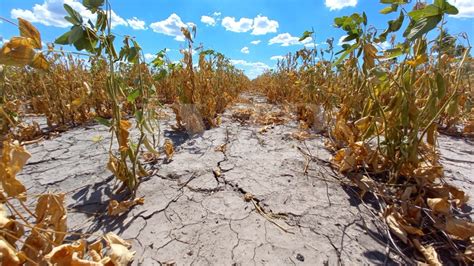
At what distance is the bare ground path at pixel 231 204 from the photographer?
40.1 inches

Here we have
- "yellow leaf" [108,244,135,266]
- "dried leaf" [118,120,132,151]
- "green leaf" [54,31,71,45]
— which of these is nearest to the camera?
"yellow leaf" [108,244,135,266]

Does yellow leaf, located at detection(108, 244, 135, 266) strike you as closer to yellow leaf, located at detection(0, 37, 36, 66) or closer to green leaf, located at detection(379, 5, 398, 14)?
yellow leaf, located at detection(0, 37, 36, 66)

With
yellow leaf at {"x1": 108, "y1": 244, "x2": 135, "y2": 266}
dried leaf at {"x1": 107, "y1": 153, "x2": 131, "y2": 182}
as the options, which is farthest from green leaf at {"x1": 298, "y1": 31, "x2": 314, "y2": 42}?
yellow leaf at {"x1": 108, "y1": 244, "x2": 135, "y2": 266}

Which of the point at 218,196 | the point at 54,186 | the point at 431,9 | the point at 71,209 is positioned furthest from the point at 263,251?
the point at 54,186

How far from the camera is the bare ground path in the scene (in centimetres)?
102

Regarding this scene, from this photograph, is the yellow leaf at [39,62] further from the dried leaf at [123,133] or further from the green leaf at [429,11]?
the green leaf at [429,11]

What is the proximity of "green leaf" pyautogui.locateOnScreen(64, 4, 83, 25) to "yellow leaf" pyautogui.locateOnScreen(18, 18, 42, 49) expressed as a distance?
9.1 inches

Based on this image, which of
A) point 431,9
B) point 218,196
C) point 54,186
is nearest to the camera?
point 431,9

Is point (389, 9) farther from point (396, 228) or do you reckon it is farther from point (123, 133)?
point (123, 133)

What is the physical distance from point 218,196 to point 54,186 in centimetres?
108

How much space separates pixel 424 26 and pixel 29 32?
4.69ft

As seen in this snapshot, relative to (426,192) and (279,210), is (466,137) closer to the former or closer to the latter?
(426,192)

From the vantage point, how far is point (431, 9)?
0.92 m

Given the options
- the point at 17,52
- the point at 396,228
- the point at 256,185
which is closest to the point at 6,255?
the point at 17,52
